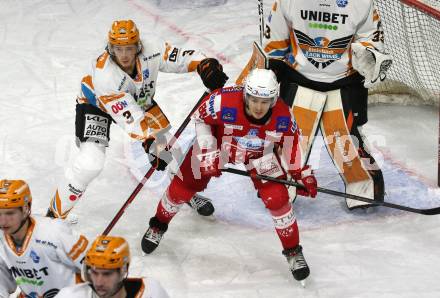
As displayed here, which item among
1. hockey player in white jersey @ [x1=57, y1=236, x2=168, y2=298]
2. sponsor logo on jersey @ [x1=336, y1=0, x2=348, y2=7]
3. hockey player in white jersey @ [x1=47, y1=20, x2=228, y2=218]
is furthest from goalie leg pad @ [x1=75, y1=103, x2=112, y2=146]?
hockey player in white jersey @ [x1=57, y1=236, x2=168, y2=298]

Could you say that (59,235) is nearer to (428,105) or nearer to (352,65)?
(352,65)

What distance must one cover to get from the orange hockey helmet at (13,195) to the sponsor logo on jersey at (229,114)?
1.05m

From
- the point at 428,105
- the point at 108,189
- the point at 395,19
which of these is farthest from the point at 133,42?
the point at 428,105

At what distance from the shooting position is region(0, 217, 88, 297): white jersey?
285 cm

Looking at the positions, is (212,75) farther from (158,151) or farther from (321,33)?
(321,33)

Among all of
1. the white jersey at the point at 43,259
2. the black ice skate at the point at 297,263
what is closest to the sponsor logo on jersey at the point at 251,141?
the black ice skate at the point at 297,263

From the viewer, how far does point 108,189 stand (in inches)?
178

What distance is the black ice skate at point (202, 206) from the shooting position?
422 centimetres

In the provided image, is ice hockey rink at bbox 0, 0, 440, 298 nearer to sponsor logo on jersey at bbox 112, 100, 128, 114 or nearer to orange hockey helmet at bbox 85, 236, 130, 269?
sponsor logo on jersey at bbox 112, 100, 128, 114

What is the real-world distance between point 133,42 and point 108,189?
1044 millimetres

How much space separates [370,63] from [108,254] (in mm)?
1987

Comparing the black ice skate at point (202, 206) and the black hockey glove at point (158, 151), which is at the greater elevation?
the black hockey glove at point (158, 151)

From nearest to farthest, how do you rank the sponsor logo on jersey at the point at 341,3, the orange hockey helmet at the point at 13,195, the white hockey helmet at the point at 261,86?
the orange hockey helmet at the point at 13,195
the white hockey helmet at the point at 261,86
the sponsor logo on jersey at the point at 341,3

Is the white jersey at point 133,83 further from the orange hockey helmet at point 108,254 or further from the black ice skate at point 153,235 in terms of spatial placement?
the orange hockey helmet at point 108,254
